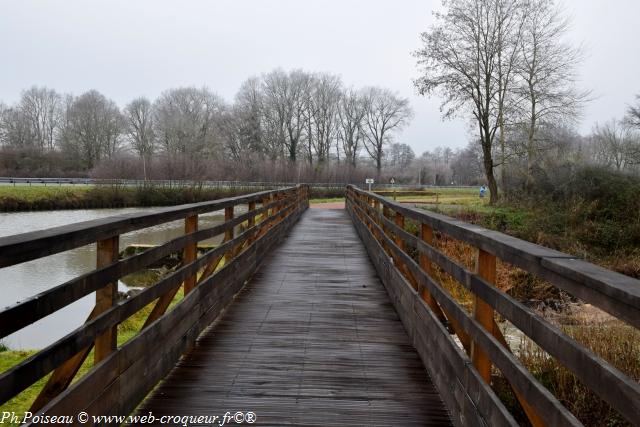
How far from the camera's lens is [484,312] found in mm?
2656

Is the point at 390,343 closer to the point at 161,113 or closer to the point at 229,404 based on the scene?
the point at 229,404

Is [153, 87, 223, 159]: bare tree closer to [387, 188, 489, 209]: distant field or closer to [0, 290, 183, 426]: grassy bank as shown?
[387, 188, 489, 209]: distant field

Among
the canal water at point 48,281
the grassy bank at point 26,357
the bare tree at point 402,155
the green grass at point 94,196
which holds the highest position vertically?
the bare tree at point 402,155

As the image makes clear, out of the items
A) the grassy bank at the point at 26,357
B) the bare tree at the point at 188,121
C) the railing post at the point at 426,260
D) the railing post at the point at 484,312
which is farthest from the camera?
Answer: the bare tree at the point at 188,121

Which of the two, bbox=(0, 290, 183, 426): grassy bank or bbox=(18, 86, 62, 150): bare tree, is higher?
bbox=(18, 86, 62, 150): bare tree

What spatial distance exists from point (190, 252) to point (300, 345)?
124cm

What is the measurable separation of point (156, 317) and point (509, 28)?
87.1 ft

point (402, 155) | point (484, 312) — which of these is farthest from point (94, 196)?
point (402, 155)

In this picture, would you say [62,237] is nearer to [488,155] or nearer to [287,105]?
[488,155]

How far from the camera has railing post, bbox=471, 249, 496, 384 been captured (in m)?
2.62

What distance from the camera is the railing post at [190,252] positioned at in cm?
414

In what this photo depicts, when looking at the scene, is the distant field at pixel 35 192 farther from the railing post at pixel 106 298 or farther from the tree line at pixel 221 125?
the railing post at pixel 106 298

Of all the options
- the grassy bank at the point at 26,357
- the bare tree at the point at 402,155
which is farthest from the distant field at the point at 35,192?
the bare tree at the point at 402,155

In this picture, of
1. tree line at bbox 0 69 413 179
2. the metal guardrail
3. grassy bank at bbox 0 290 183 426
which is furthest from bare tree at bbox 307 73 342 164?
grassy bank at bbox 0 290 183 426
